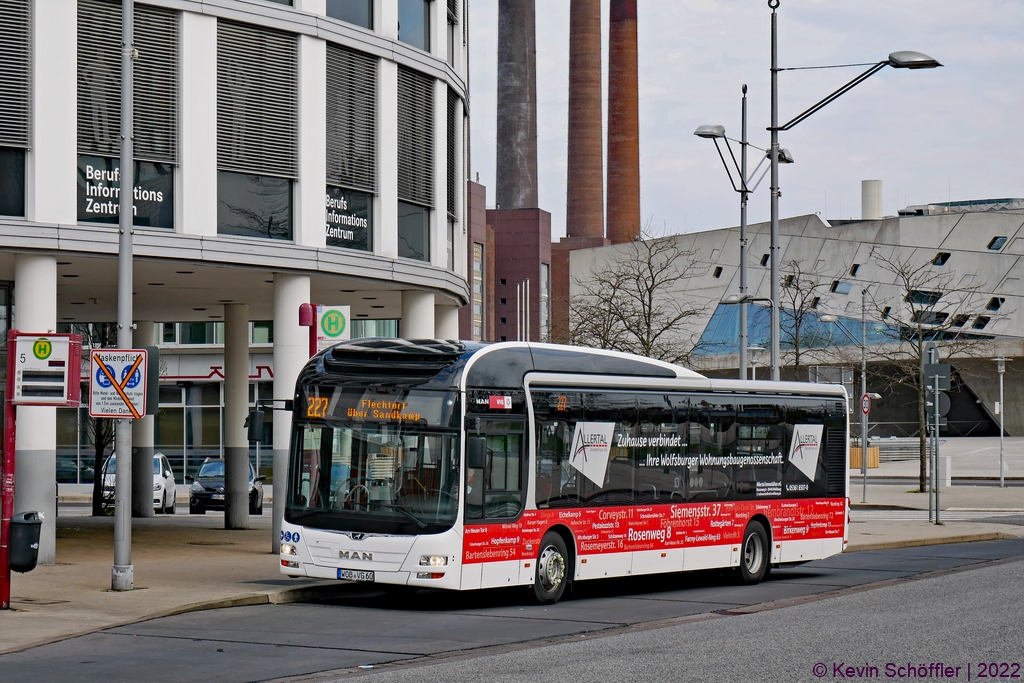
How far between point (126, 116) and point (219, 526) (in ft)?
46.2

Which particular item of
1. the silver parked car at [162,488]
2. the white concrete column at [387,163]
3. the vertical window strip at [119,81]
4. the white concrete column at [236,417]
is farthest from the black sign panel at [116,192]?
Answer: the silver parked car at [162,488]

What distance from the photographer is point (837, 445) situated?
20109 mm

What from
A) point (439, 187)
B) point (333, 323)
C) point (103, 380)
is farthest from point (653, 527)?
point (439, 187)

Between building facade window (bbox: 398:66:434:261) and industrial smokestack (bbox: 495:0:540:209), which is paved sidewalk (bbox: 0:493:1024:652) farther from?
industrial smokestack (bbox: 495:0:540:209)

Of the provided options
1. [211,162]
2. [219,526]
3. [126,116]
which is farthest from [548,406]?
[219,526]

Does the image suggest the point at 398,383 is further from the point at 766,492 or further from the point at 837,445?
the point at 837,445

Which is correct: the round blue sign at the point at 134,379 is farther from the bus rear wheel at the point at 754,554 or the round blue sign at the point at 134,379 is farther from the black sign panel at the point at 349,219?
the bus rear wheel at the point at 754,554

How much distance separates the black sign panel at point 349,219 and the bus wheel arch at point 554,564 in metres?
8.31

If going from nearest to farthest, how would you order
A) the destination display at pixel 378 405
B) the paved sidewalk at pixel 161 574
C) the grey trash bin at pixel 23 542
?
the grey trash bin at pixel 23 542
the paved sidewalk at pixel 161 574
the destination display at pixel 378 405

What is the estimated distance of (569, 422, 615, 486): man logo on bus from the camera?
1554 centimetres

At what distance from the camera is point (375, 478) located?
14.3 m

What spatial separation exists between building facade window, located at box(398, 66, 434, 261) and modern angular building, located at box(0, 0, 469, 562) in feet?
0.12

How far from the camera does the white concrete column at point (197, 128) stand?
19.8m

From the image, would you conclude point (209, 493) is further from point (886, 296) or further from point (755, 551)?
point (886, 296)
